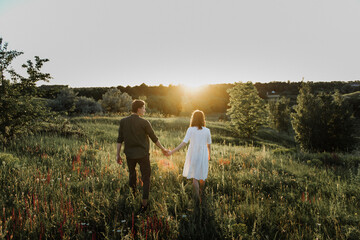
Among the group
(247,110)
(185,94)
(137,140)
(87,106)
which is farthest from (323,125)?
(185,94)

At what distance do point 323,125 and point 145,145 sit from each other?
19.8m

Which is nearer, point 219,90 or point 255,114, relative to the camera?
point 255,114

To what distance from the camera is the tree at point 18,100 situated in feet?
25.7

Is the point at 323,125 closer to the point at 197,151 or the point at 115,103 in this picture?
the point at 197,151

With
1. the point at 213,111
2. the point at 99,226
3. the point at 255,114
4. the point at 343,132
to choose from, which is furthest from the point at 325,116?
the point at 213,111

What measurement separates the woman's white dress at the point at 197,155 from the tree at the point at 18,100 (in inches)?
273

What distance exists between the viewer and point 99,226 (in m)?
3.60

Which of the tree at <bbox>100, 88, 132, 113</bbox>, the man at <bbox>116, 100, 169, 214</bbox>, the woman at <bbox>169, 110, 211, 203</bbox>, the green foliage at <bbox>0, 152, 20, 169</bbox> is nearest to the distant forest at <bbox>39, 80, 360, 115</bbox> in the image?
the tree at <bbox>100, 88, 132, 113</bbox>

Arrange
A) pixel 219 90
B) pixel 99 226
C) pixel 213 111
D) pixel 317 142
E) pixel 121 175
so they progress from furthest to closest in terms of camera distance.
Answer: pixel 219 90
pixel 213 111
pixel 317 142
pixel 121 175
pixel 99 226

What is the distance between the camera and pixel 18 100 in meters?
7.89

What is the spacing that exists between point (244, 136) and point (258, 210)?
76.2ft

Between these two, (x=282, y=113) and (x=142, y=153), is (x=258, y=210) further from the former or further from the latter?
(x=282, y=113)

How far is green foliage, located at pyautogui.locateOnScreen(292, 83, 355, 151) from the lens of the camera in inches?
717

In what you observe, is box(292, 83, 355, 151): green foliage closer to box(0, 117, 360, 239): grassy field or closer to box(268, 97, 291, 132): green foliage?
box(0, 117, 360, 239): grassy field
